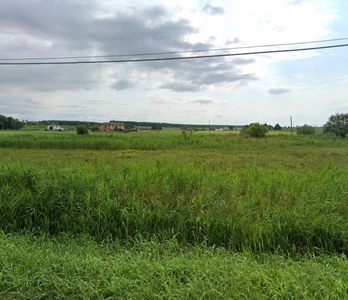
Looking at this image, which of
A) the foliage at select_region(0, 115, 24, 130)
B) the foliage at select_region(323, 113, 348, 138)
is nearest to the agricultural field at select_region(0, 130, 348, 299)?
the foliage at select_region(323, 113, 348, 138)

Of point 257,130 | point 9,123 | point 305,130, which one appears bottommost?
point 305,130

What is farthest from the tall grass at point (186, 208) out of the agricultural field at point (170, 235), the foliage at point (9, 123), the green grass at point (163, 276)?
the foliage at point (9, 123)

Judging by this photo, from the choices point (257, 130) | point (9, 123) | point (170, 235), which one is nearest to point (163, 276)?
point (170, 235)

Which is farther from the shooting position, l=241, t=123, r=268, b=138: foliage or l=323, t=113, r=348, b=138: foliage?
l=323, t=113, r=348, b=138: foliage

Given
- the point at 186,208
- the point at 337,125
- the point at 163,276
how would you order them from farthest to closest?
1. the point at 337,125
2. the point at 186,208
3. the point at 163,276

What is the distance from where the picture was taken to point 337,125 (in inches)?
1401

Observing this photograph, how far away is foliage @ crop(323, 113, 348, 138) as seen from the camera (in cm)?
3415

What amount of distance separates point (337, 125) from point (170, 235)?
141ft

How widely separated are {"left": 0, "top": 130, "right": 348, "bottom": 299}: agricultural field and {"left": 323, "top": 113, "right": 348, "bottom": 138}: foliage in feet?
120

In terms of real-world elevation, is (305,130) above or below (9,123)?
below

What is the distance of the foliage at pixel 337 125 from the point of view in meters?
34.1

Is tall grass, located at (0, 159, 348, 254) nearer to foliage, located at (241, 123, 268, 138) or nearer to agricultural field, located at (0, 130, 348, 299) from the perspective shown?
agricultural field, located at (0, 130, 348, 299)

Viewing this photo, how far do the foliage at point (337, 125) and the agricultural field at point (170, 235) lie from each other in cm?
3655

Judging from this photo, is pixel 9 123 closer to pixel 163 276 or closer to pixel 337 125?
pixel 163 276
